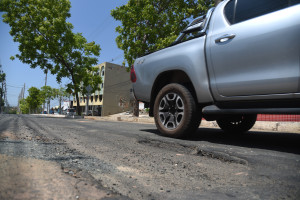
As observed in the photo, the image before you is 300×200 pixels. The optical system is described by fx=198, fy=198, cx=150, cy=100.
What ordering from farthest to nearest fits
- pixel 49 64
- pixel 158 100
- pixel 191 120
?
pixel 49 64 → pixel 158 100 → pixel 191 120

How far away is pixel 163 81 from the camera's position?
3053mm

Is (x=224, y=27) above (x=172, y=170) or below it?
above

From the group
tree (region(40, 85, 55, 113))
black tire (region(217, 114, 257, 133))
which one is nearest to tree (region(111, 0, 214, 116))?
black tire (region(217, 114, 257, 133))

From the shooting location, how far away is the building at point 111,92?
43.7 m

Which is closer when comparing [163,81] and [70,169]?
[70,169]

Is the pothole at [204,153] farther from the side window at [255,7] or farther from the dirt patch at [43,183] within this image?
the side window at [255,7]

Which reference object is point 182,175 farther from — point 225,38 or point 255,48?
point 225,38

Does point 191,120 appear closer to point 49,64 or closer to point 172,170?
point 172,170

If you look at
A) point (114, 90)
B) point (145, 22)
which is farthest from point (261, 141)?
point (114, 90)

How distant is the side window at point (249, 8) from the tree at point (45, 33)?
51.3ft

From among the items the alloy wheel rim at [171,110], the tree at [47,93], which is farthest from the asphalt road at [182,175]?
the tree at [47,93]

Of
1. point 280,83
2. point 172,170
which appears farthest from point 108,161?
point 280,83

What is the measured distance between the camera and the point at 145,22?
1412 centimetres

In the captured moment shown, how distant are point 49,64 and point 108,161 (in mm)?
17641
